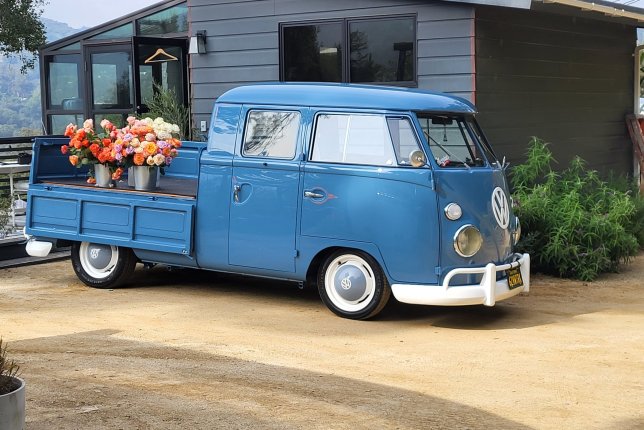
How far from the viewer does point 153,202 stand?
9328mm

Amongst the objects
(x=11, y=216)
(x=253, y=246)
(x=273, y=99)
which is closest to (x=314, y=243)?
(x=253, y=246)

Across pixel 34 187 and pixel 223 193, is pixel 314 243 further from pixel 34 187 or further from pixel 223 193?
pixel 34 187

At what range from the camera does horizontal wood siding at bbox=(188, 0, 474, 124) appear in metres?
11.5

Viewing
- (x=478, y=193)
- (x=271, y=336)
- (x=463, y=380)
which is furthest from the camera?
(x=478, y=193)

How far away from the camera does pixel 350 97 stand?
855 centimetres

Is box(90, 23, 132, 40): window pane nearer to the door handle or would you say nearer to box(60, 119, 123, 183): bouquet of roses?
box(60, 119, 123, 183): bouquet of roses

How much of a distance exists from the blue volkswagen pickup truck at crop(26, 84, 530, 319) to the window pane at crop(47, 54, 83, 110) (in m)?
8.12

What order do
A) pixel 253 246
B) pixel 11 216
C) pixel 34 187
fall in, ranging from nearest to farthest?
1. pixel 253 246
2. pixel 34 187
3. pixel 11 216

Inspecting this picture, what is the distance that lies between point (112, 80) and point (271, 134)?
823cm

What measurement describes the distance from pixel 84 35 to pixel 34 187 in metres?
7.63

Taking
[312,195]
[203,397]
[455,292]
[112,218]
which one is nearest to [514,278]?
[455,292]

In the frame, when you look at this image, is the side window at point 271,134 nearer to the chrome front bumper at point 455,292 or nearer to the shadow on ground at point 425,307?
the shadow on ground at point 425,307

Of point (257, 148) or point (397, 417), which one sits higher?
point (257, 148)

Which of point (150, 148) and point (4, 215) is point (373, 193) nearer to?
point (150, 148)
